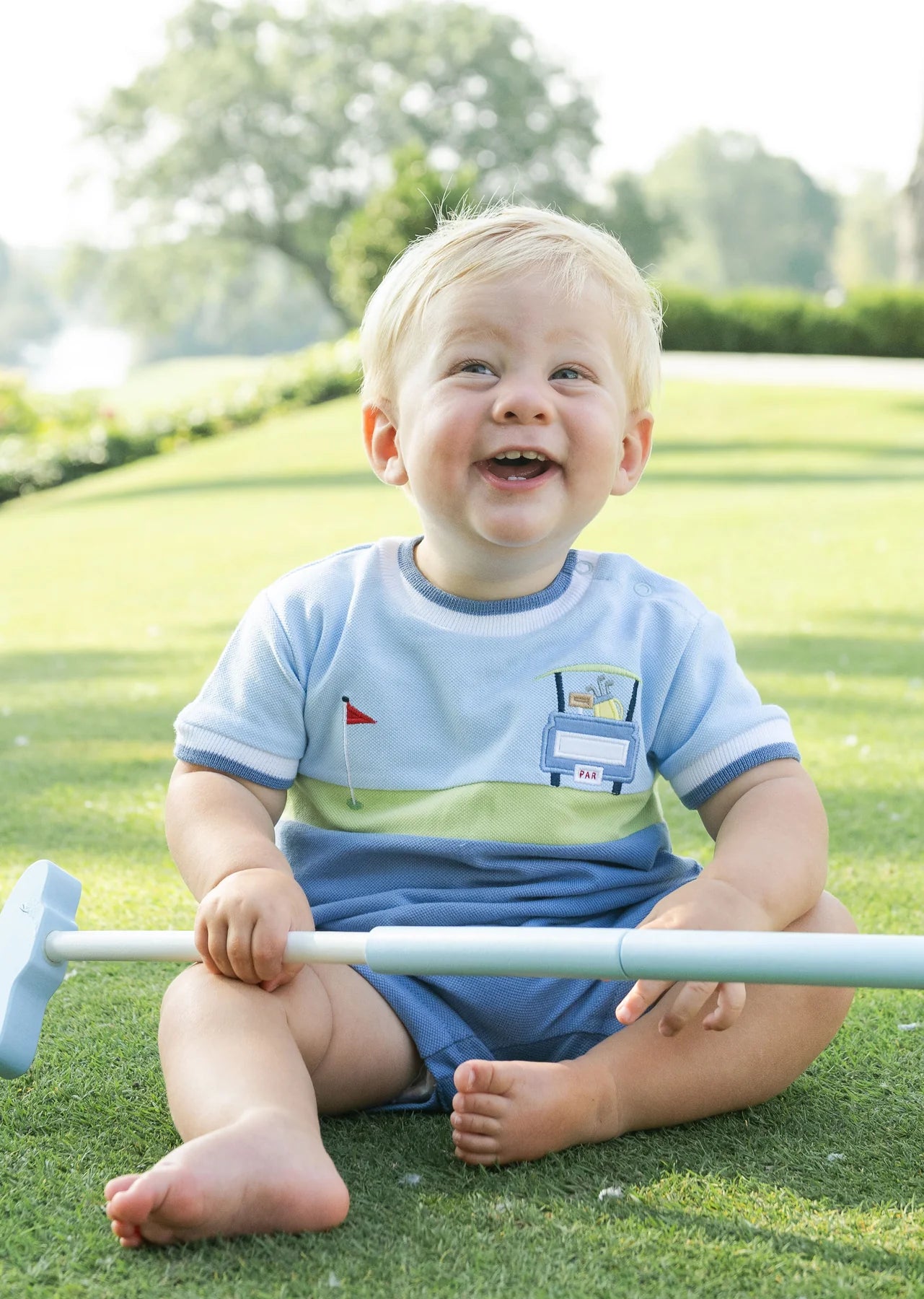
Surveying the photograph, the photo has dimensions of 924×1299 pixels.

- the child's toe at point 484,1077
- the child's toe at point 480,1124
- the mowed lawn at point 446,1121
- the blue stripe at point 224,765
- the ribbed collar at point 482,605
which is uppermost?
the ribbed collar at point 482,605

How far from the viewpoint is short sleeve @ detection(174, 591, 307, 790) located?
5.70 feet

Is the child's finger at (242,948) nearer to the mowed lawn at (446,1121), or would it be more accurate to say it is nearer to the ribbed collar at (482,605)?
the mowed lawn at (446,1121)

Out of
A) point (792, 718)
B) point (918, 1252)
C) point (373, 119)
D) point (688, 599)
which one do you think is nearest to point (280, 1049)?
point (918, 1252)

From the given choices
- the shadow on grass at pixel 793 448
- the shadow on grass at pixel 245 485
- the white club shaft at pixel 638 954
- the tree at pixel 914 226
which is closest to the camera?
the white club shaft at pixel 638 954

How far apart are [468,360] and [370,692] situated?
0.43 meters

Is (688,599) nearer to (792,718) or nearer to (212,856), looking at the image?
(212,856)

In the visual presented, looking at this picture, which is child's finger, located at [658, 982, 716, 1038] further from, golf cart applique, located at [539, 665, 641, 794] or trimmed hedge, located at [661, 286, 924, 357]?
trimmed hedge, located at [661, 286, 924, 357]

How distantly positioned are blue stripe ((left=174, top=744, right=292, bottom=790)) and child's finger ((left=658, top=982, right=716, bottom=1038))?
22.6 inches

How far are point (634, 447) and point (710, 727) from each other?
424mm

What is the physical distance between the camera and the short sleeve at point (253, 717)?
1.74m

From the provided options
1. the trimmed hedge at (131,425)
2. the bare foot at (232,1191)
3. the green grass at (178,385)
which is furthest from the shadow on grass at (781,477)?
the bare foot at (232,1191)

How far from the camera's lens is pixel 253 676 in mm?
1777

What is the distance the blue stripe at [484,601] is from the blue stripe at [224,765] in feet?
1.03

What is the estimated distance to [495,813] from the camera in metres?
1.72
